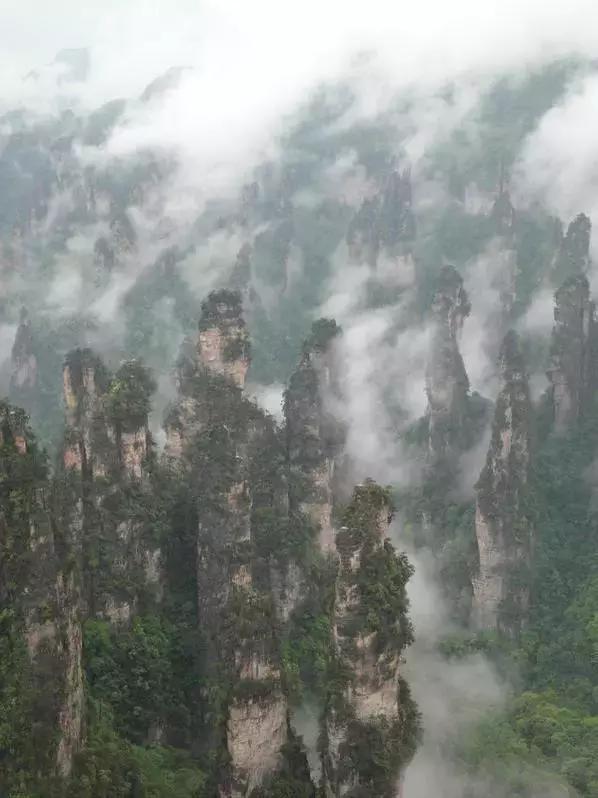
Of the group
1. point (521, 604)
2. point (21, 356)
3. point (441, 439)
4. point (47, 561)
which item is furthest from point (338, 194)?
point (47, 561)

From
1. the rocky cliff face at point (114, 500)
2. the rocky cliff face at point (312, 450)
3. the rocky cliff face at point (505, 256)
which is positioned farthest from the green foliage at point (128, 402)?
the rocky cliff face at point (505, 256)

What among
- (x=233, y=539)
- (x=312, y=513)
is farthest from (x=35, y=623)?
(x=312, y=513)

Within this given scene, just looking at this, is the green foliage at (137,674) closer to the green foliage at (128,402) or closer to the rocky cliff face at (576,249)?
the green foliage at (128,402)

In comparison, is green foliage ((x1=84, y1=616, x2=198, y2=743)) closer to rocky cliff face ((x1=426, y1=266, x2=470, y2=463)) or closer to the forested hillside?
the forested hillside

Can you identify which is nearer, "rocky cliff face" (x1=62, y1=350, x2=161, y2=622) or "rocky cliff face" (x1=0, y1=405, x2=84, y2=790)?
"rocky cliff face" (x1=0, y1=405, x2=84, y2=790)

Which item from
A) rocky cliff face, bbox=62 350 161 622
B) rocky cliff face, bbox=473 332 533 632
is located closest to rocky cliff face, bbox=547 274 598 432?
rocky cliff face, bbox=473 332 533 632

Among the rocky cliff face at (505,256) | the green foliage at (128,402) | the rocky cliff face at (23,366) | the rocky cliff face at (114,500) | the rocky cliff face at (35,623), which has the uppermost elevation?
the rocky cliff face at (505,256)

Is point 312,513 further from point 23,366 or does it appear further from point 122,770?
point 23,366

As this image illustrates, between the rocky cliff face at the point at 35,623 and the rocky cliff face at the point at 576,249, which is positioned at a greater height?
the rocky cliff face at the point at 576,249
